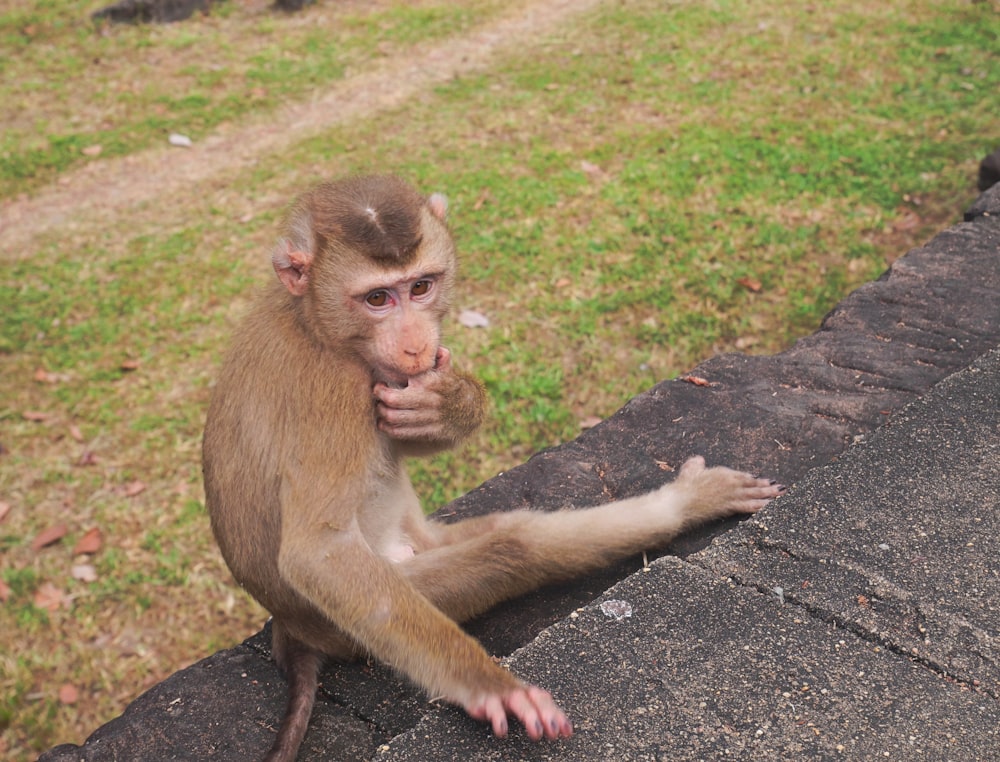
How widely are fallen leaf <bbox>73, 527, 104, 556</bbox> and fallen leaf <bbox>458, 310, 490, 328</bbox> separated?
95.0 inches

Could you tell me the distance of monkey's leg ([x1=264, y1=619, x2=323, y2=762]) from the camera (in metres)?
2.42

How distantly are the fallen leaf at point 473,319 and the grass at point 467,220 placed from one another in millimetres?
108

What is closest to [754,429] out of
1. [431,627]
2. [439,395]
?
[439,395]

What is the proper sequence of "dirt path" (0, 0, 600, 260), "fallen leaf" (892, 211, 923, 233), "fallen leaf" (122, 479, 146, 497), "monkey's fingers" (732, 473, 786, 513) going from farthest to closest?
"dirt path" (0, 0, 600, 260) < "fallen leaf" (892, 211, 923, 233) < "fallen leaf" (122, 479, 146, 497) < "monkey's fingers" (732, 473, 786, 513)

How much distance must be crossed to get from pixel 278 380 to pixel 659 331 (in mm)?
3598

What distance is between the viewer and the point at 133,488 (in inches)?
211

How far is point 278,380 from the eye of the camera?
111 inches

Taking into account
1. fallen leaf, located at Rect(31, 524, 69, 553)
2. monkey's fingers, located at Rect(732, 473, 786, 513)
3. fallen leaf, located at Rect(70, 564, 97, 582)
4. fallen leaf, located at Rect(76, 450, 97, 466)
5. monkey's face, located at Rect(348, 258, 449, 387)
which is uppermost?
monkey's face, located at Rect(348, 258, 449, 387)

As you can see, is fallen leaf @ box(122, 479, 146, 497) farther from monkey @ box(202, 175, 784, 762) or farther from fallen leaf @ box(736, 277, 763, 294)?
fallen leaf @ box(736, 277, 763, 294)

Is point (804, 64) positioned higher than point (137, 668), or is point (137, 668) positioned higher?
point (804, 64)

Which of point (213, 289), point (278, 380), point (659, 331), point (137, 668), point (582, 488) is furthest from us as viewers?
point (213, 289)

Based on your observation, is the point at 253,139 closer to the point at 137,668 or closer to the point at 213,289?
the point at 213,289

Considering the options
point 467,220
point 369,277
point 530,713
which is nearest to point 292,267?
point 369,277

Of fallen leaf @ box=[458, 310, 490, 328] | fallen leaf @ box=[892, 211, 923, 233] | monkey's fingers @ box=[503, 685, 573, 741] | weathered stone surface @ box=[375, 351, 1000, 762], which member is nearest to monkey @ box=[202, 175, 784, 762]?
weathered stone surface @ box=[375, 351, 1000, 762]
